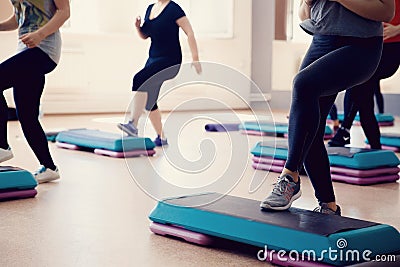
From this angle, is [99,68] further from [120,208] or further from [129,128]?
[120,208]

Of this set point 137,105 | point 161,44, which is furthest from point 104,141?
point 161,44

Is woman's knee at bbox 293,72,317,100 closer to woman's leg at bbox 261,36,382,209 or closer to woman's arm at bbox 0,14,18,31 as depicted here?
woman's leg at bbox 261,36,382,209

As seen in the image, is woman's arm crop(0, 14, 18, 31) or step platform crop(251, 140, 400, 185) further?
step platform crop(251, 140, 400, 185)

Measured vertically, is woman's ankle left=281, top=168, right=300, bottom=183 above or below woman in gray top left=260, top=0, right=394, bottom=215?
below

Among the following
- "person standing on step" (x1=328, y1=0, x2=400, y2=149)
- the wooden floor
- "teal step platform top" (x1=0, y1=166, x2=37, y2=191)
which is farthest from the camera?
"person standing on step" (x1=328, y1=0, x2=400, y2=149)

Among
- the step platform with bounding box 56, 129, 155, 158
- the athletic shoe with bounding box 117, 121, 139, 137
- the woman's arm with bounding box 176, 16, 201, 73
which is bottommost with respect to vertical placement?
the step platform with bounding box 56, 129, 155, 158

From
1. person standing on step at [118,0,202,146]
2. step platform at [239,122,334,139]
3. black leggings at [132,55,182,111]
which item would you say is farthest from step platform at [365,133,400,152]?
black leggings at [132,55,182,111]

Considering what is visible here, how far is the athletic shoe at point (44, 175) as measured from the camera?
379 centimetres

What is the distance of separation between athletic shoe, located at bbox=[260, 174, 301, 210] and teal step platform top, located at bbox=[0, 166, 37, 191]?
1.37 m

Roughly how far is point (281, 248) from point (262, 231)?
94mm

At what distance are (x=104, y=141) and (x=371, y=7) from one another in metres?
3.07

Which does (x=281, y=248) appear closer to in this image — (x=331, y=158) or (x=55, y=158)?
(x=331, y=158)

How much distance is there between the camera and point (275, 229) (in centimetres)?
225

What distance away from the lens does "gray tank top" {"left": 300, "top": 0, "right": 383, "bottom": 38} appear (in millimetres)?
2480
